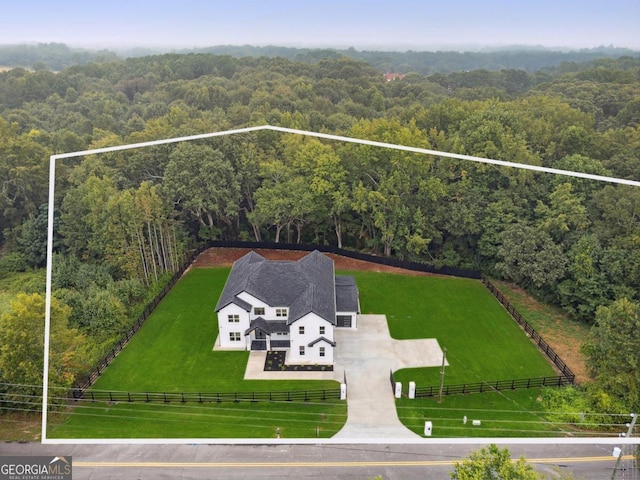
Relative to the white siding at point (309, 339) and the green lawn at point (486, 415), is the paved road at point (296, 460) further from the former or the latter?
the white siding at point (309, 339)

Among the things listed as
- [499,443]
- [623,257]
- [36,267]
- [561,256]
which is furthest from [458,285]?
[36,267]

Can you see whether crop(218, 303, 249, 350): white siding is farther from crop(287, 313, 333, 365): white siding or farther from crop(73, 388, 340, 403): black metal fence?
crop(73, 388, 340, 403): black metal fence

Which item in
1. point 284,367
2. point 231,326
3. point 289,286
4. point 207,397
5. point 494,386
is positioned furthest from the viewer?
point 289,286

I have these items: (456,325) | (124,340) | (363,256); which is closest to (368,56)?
(363,256)

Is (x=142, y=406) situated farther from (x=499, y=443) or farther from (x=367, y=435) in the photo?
(x=499, y=443)

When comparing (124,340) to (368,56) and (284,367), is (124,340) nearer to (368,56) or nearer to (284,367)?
(284,367)

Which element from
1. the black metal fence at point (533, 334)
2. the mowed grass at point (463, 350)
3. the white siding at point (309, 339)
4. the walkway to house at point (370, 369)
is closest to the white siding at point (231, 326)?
the walkway to house at point (370, 369)

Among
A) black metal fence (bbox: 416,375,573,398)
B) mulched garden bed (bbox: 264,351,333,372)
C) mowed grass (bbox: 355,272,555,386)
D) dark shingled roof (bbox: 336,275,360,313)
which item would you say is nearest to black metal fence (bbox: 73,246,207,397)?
mulched garden bed (bbox: 264,351,333,372)
